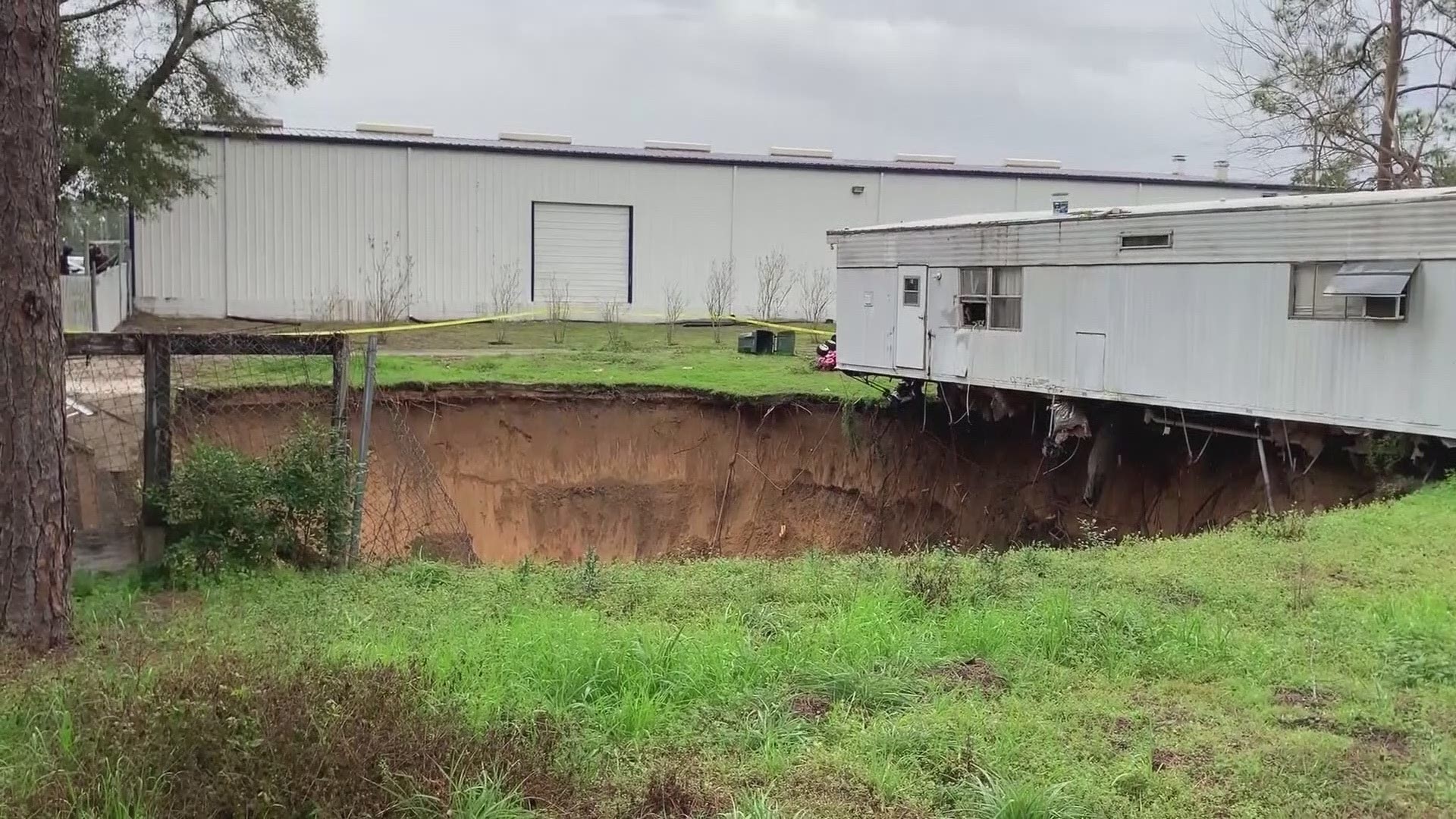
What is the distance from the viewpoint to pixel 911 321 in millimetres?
17953

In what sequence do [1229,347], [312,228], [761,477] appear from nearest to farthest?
[1229,347] < [761,477] < [312,228]

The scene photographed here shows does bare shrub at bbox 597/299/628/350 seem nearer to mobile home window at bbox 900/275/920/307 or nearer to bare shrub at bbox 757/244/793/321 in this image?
bare shrub at bbox 757/244/793/321

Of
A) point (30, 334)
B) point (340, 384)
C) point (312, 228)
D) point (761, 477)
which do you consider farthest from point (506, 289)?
point (30, 334)

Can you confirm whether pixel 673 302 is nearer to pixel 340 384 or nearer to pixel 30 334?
pixel 340 384

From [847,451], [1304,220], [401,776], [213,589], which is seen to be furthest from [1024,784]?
[847,451]

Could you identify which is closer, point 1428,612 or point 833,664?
point 833,664

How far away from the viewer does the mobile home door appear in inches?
698

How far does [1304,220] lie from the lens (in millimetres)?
12422

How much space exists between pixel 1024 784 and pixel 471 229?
29.3 meters

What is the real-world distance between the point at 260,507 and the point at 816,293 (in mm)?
27969

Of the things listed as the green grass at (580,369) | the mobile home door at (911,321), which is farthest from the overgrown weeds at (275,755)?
the mobile home door at (911,321)

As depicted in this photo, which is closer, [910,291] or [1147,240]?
[1147,240]

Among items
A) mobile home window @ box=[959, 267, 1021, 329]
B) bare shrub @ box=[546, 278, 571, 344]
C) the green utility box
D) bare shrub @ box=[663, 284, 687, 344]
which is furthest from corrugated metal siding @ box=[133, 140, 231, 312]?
mobile home window @ box=[959, 267, 1021, 329]

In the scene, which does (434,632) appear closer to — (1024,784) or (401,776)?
(401,776)
